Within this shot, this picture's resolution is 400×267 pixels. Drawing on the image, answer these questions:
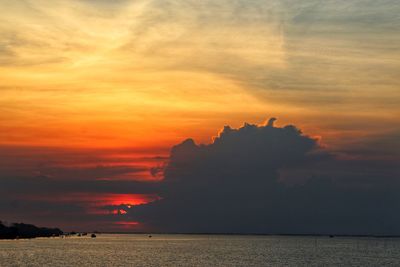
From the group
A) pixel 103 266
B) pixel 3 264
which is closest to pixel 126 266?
pixel 103 266

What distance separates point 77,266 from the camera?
7781 inches

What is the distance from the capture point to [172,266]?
200 metres

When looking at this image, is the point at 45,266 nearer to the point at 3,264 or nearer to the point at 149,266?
the point at 3,264

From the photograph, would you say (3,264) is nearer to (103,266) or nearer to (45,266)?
(45,266)

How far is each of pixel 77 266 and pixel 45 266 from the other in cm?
918

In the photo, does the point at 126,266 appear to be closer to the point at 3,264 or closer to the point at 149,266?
the point at 149,266

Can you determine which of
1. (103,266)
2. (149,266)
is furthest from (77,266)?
(149,266)

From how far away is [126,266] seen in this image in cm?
19825

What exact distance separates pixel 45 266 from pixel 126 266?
23441 millimetres

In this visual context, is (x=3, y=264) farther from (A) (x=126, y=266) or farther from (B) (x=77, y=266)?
(A) (x=126, y=266)

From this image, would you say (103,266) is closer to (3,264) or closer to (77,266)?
(77,266)

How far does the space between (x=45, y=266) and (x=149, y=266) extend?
30.2 m

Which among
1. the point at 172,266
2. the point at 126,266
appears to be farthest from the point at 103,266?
the point at 172,266

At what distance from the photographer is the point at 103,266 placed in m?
197
